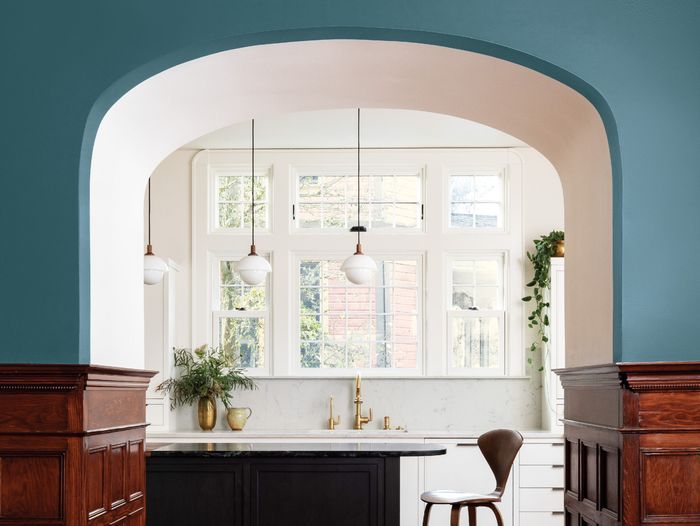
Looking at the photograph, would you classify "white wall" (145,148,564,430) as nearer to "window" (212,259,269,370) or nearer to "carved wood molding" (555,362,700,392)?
"window" (212,259,269,370)

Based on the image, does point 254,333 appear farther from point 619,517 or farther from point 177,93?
point 619,517

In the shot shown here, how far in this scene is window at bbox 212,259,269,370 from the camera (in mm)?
8305

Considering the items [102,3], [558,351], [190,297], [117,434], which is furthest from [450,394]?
[102,3]

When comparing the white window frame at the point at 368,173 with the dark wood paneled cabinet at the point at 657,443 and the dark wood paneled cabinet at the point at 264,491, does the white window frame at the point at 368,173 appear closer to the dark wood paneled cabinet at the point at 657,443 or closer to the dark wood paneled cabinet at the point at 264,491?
the dark wood paneled cabinet at the point at 264,491

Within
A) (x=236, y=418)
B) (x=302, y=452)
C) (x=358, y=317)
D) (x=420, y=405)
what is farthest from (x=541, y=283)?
(x=302, y=452)

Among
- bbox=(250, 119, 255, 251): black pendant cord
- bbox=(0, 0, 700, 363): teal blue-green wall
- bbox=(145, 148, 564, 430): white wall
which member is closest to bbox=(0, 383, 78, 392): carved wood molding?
bbox=(0, 0, 700, 363): teal blue-green wall

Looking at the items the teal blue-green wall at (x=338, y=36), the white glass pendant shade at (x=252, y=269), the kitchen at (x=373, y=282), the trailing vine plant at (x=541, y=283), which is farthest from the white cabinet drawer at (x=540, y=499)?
the teal blue-green wall at (x=338, y=36)

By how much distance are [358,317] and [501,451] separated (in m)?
2.63

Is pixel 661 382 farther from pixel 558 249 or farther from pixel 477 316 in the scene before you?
pixel 477 316

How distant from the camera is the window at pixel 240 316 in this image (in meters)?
8.30

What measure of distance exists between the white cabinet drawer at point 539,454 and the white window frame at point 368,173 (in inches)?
79.6

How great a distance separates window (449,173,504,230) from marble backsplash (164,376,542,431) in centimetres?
133

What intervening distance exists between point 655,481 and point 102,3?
8.86ft

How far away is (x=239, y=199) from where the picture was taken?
8.42 metres
